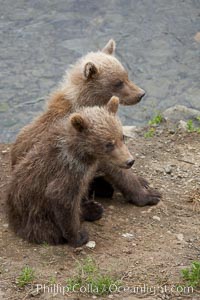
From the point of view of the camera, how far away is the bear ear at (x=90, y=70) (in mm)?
7934

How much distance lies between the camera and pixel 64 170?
6684 millimetres

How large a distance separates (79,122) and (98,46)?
20.7 ft

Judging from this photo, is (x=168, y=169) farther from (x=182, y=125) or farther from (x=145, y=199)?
(x=182, y=125)

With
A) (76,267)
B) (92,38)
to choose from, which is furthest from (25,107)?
(76,267)

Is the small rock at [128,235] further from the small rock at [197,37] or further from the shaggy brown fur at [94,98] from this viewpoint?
the small rock at [197,37]

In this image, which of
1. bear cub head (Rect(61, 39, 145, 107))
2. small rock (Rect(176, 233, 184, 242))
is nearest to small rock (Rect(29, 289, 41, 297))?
small rock (Rect(176, 233, 184, 242))

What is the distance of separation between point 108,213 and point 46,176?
3.25 feet

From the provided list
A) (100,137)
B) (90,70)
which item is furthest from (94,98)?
(100,137)

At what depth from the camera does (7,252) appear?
6750 millimetres

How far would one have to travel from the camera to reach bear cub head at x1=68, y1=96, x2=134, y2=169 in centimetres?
664

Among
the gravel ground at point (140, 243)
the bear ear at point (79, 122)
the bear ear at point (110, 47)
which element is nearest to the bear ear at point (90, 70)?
the bear ear at point (110, 47)

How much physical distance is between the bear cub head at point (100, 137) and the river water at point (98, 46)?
3929mm

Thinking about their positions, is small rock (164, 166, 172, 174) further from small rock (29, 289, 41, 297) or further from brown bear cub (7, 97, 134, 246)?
small rock (29, 289, 41, 297)

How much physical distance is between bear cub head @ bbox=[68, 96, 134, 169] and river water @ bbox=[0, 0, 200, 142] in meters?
3.93
